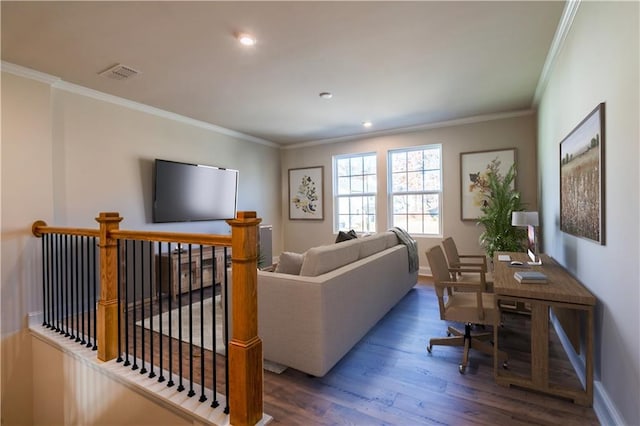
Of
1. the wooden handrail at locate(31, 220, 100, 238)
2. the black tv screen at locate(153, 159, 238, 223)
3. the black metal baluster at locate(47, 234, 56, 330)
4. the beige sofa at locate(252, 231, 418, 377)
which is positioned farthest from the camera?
the black tv screen at locate(153, 159, 238, 223)

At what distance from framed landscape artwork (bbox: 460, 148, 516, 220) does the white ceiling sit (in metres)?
0.76

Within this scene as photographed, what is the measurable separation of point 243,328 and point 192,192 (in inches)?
144

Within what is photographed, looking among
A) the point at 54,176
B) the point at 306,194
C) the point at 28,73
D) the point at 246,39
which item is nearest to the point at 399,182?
the point at 306,194

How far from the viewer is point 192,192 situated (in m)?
4.69

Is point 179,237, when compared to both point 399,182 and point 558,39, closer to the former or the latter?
point 558,39

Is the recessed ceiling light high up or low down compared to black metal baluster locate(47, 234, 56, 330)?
up

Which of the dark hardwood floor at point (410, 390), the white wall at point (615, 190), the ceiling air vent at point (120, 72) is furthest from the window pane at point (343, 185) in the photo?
the white wall at point (615, 190)

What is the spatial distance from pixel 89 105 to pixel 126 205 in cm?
124

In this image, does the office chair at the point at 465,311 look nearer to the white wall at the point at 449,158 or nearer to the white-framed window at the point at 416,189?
the white wall at the point at 449,158

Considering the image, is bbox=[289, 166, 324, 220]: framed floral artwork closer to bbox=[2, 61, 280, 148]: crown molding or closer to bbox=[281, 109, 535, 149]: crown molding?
bbox=[281, 109, 535, 149]: crown molding

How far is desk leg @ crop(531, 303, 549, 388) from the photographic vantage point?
1993mm

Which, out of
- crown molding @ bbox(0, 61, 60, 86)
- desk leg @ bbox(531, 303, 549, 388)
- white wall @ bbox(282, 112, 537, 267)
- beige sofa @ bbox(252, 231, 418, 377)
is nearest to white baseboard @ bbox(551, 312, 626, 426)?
desk leg @ bbox(531, 303, 549, 388)

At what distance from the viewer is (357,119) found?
4898 mm

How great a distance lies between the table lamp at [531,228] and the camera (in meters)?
2.86
